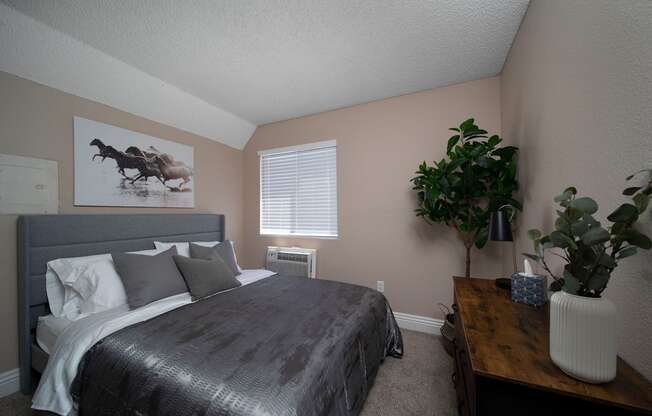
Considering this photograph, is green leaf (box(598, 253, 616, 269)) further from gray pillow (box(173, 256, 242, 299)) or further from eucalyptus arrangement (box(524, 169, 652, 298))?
gray pillow (box(173, 256, 242, 299))

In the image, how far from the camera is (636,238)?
61 centimetres

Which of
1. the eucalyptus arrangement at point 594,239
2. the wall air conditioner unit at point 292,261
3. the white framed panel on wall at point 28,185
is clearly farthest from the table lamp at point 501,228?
the white framed panel on wall at point 28,185

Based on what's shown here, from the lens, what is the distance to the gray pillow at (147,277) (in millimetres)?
1731

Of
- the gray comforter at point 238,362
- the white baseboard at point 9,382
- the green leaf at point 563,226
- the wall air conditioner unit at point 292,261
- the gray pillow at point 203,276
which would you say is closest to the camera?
the green leaf at point 563,226

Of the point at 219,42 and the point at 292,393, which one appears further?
the point at 219,42

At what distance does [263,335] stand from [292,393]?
46 cm

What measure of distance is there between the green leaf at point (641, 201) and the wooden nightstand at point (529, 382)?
487mm

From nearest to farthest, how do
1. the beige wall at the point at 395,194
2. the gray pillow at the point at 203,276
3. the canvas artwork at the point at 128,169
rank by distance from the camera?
the gray pillow at the point at 203,276 → the canvas artwork at the point at 128,169 → the beige wall at the point at 395,194

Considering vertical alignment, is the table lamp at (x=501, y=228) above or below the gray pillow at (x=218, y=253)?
above

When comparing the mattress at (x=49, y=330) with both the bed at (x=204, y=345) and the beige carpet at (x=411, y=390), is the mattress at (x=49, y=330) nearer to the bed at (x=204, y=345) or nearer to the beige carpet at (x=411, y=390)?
the bed at (x=204, y=345)

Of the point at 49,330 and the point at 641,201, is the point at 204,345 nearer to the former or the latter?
the point at 49,330

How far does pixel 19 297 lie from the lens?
1694mm

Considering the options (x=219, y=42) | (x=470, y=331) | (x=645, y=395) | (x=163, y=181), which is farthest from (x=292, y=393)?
(x=163, y=181)

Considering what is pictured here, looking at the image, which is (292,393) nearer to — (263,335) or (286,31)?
(263,335)
